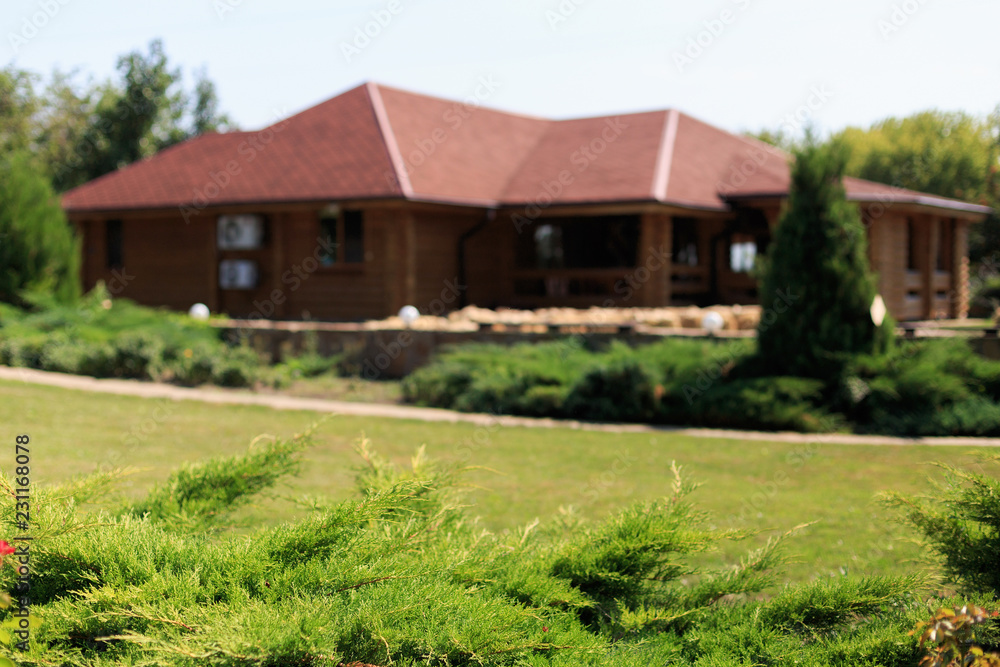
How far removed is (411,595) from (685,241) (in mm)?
19826

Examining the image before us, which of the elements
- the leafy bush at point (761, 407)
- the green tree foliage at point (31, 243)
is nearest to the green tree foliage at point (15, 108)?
A: the green tree foliage at point (31, 243)

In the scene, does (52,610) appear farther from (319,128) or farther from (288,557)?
(319,128)

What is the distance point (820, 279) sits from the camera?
1033 cm

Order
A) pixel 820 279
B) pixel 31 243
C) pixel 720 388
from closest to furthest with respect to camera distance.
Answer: pixel 720 388
pixel 820 279
pixel 31 243

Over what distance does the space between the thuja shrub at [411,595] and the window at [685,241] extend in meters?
18.5

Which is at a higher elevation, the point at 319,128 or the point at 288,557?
the point at 319,128

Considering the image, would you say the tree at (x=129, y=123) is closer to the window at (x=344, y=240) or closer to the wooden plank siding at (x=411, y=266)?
the wooden plank siding at (x=411, y=266)

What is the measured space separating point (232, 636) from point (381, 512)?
2.36 feet

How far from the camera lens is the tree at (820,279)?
10.2 m

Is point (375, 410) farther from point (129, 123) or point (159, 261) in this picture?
point (129, 123)

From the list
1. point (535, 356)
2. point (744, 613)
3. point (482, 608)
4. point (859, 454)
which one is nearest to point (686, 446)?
point (859, 454)

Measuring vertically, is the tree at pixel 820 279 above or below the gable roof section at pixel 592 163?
below

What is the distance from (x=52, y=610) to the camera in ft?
8.16

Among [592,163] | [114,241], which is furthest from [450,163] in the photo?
[114,241]
